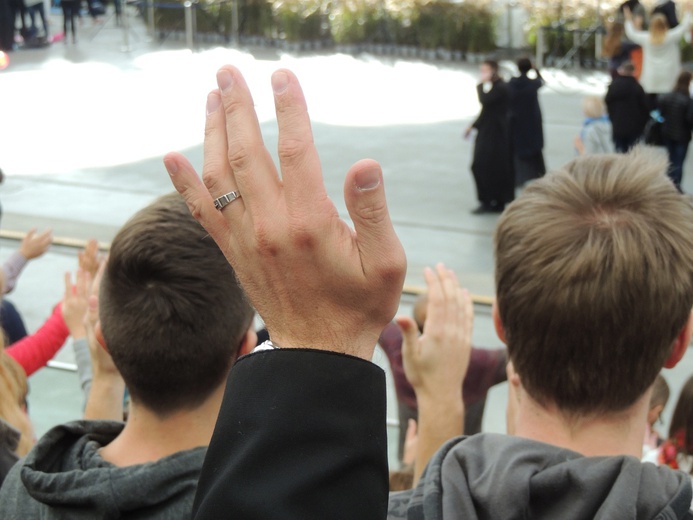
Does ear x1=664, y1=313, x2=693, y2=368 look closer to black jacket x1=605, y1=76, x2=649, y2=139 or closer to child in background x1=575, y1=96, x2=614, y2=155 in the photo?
child in background x1=575, y1=96, x2=614, y2=155

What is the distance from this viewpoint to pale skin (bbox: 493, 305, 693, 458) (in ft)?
5.08

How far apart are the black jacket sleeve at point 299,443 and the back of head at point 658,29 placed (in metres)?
12.5

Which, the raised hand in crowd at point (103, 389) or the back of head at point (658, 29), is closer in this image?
the raised hand in crowd at point (103, 389)

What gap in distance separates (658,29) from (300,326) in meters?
12.6

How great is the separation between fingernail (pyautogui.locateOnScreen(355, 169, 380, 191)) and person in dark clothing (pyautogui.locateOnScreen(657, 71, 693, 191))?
9.56 m

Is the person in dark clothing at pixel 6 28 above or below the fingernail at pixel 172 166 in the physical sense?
above

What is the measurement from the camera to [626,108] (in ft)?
34.1

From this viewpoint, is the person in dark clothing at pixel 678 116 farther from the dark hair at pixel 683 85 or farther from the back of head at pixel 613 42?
the back of head at pixel 613 42

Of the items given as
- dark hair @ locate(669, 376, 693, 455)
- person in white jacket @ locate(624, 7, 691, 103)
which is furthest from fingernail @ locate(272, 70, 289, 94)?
person in white jacket @ locate(624, 7, 691, 103)

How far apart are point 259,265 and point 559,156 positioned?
12.4 metres

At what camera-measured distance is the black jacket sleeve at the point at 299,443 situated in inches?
41.8

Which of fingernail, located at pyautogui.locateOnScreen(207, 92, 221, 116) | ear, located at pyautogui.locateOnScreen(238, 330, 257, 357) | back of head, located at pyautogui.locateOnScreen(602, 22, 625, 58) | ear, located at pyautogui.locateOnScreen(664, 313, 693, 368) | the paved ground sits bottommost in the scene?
the paved ground

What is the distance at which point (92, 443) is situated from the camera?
6.44 feet

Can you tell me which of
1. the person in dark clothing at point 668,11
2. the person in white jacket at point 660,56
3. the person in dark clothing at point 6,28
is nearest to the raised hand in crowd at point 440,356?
the person in white jacket at point 660,56
